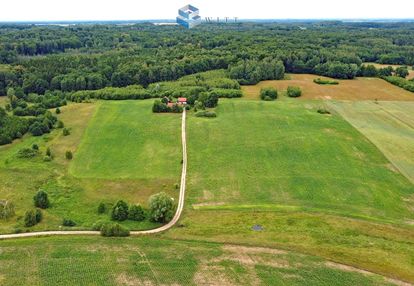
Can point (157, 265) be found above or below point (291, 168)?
above

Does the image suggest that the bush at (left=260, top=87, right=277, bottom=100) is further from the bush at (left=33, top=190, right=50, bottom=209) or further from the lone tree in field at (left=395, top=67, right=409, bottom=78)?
the bush at (left=33, top=190, right=50, bottom=209)

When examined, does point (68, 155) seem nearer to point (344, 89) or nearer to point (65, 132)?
point (65, 132)

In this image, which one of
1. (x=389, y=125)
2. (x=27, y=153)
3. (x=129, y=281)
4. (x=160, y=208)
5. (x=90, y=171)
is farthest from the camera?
(x=389, y=125)

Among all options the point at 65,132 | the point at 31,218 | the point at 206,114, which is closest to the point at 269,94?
the point at 206,114

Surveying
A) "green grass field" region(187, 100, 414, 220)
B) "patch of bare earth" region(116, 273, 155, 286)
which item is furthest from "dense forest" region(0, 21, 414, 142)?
"patch of bare earth" region(116, 273, 155, 286)

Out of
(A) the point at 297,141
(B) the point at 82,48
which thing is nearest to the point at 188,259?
(A) the point at 297,141

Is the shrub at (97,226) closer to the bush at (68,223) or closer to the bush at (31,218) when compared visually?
the bush at (68,223)
